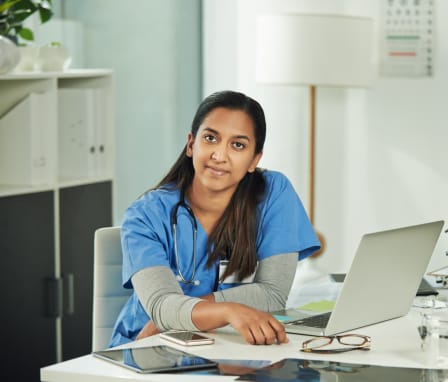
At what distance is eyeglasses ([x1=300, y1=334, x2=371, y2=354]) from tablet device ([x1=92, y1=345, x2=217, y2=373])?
0.21 m

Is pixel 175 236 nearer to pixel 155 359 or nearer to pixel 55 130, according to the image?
pixel 155 359

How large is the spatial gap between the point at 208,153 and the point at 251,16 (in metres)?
2.66

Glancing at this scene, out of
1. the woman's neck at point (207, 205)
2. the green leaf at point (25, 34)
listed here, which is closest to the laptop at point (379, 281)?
the woman's neck at point (207, 205)

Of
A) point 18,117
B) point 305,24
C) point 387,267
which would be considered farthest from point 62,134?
point 387,267

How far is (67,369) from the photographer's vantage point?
5.54 ft

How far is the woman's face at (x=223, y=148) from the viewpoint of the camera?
220 cm

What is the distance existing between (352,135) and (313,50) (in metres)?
0.60

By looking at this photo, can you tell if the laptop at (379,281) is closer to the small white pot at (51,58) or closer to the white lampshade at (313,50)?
the small white pot at (51,58)

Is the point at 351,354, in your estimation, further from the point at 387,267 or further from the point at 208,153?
the point at 208,153

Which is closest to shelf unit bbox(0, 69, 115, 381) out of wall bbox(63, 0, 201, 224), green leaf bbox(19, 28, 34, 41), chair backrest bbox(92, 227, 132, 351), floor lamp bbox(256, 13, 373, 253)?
green leaf bbox(19, 28, 34, 41)

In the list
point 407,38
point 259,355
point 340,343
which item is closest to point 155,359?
point 259,355

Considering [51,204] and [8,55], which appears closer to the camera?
[8,55]

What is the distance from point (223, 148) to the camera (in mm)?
2195

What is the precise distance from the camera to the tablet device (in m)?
1.68
